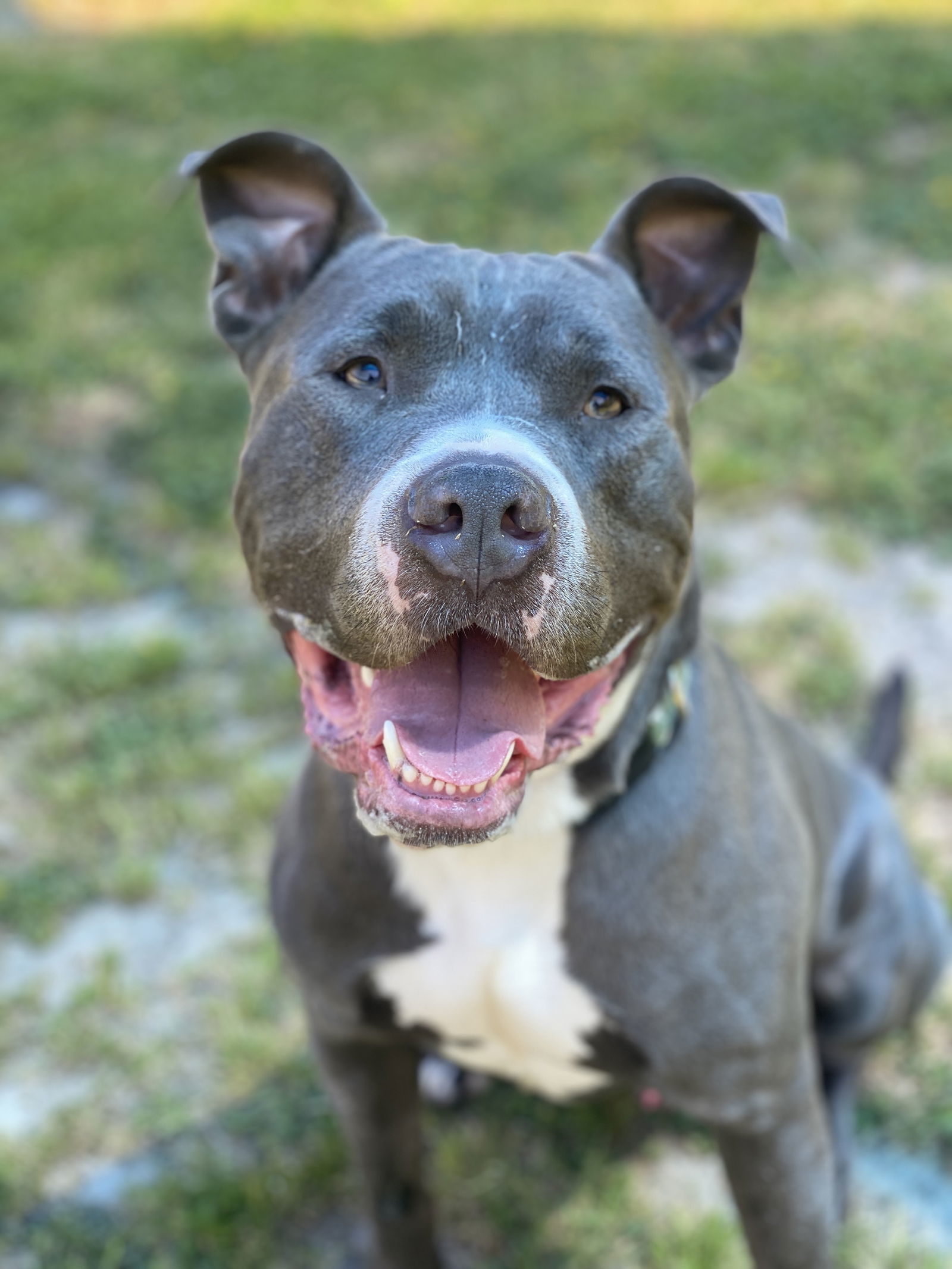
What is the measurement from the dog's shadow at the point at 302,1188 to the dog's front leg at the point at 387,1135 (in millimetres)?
→ 244

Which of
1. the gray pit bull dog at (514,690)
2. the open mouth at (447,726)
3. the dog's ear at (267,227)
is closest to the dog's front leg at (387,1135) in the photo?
the gray pit bull dog at (514,690)

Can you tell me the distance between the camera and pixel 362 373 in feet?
7.14

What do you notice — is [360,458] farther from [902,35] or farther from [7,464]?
[902,35]

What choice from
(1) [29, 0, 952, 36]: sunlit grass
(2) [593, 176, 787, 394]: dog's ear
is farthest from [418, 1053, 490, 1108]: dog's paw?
(1) [29, 0, 952, 36]: sunlit grass

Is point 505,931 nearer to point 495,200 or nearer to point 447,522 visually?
point 447,522

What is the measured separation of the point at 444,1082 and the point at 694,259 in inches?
Answer: 79.2

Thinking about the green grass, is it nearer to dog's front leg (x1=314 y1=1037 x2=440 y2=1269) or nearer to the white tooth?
the white tooth

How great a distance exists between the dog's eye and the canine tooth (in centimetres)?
62

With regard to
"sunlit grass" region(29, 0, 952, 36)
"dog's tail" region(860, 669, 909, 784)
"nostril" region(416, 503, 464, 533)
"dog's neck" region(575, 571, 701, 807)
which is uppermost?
"sunlit grass" region(29, 0, 952, 36)

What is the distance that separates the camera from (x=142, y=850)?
4.00m

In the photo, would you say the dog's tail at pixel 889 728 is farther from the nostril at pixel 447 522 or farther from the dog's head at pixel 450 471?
the nostril at pixel 447 522

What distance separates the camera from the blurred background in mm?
3160

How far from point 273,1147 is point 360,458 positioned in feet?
6.34

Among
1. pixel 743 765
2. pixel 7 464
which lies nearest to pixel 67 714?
pixel 7 464
